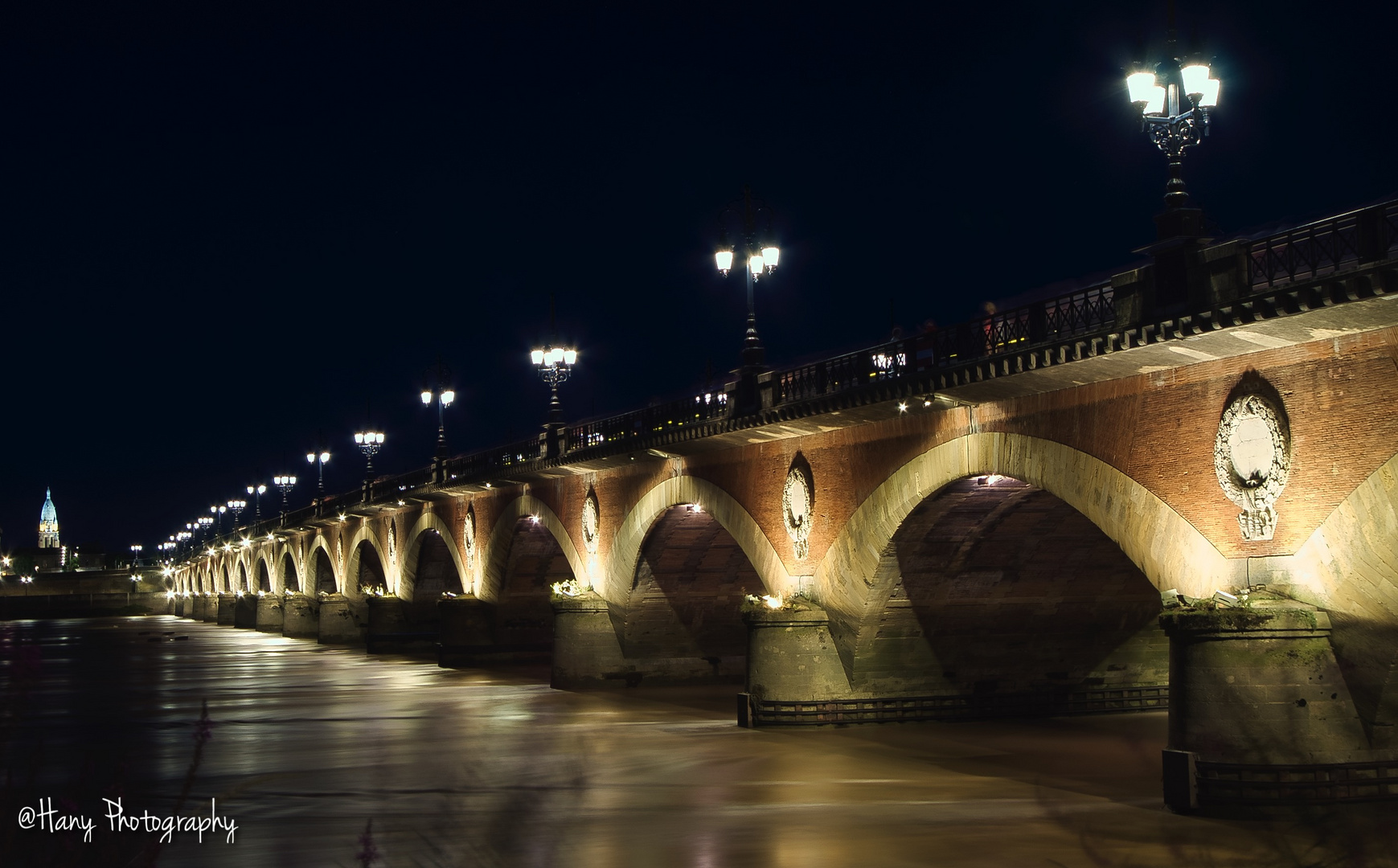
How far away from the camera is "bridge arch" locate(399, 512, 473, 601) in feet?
146

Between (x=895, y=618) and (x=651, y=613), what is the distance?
1021cm

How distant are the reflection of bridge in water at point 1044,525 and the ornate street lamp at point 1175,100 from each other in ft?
4.13

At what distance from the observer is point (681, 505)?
28500 millimetres

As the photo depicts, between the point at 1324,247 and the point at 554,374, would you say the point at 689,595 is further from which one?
the point at 1324,247

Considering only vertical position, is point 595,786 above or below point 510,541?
below

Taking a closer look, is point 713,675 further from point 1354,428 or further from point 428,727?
point 1354,428

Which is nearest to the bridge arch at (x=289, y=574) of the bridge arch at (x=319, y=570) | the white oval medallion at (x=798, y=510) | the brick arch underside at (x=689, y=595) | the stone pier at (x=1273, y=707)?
the bridge arch at (x=319, y=570)

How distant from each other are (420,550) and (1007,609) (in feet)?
102

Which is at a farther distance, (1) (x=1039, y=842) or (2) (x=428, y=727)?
(2) (x=428, y=727)

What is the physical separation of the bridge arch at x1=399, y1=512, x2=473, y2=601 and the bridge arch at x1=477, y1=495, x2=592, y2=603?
74.0 inches

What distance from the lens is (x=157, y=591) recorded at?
5832 inches

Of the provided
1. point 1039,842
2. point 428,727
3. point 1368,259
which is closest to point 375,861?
point 1039,842

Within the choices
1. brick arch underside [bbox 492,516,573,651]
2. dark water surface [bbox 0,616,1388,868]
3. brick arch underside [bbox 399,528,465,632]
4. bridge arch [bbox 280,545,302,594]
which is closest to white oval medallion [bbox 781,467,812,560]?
dark water surface [bbox 0,616,1388,868]

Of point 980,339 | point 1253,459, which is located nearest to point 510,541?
point 980,339
